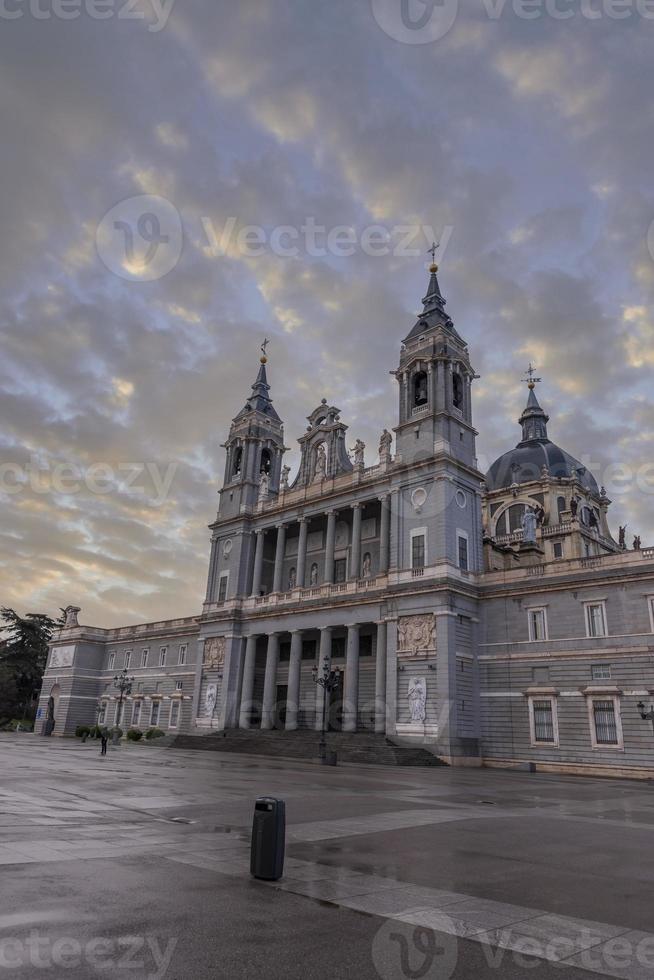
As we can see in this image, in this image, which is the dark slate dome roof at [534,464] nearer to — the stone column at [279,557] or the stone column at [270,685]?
the stone column at [279,557]

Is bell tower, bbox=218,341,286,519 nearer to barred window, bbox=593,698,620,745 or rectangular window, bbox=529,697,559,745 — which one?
rectangular window, bbox=529,697,559,745

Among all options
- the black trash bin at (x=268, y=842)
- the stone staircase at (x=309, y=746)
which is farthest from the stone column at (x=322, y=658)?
the black trash bin at (x=268, y=842)

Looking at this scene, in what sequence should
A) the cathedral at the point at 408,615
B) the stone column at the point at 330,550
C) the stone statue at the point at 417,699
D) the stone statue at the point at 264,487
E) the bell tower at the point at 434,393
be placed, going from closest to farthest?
1. the cathedral at the point at 408,615
2. the stone statue at the point at 417,699
3. the bell tower at the point at 434,393
4. the stone column at the point at 330,550
5. the stone statue at the point at 264,487

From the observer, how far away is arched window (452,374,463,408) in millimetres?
51969

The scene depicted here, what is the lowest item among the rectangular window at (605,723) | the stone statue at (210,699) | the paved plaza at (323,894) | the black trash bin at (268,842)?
the paved plaza at (323,894)

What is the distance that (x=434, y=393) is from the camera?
165ft

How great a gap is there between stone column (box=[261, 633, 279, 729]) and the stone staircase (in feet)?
5.70

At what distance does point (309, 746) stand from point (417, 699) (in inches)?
305

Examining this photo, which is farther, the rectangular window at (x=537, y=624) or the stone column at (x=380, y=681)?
the stone column at (x=380, y=681)

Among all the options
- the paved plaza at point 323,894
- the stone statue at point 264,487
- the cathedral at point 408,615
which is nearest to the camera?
the paved plaza at point 323,894

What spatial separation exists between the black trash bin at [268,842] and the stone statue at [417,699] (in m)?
35.9

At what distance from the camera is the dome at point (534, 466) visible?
283 feet

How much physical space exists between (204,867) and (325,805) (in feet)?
28.6

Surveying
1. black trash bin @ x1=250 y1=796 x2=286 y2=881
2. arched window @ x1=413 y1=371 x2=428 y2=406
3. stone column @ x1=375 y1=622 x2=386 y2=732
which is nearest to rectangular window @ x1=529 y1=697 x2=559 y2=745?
stone column @ x1=375 y1=622 x2=386 y2=732
